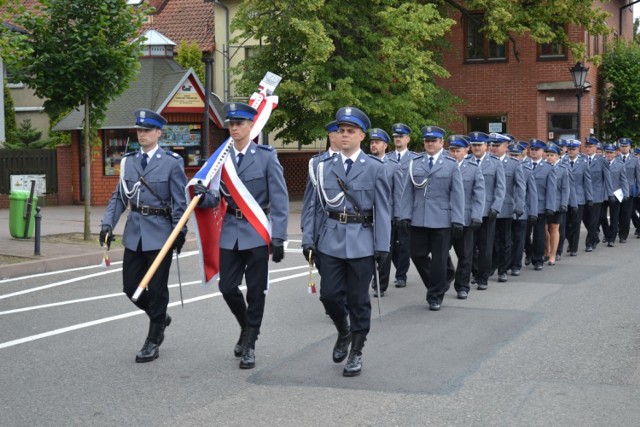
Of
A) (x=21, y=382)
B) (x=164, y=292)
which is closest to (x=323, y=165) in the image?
(x=164, y=292)

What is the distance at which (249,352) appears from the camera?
7.64 metres

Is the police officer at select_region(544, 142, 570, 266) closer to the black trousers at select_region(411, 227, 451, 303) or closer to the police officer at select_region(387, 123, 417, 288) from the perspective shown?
the police officer at select_region(387, 123, 417, 288)

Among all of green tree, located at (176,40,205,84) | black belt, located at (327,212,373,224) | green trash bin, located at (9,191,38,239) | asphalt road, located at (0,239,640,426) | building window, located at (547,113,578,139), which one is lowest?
asphalt road, located at (0,239,640,426)

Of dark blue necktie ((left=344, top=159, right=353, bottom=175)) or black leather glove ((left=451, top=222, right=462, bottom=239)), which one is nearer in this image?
dark blue necktie ((left=344, top=159, right=353, bottom=175))

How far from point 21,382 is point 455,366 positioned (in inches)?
130

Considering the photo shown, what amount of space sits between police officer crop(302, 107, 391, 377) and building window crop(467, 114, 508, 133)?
26.0 meters

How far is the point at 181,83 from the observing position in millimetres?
28922

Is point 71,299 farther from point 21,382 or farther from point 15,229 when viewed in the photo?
point 15,229

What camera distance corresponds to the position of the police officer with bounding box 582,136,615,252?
1823 centimetres

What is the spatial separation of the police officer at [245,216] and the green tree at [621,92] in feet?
91.0

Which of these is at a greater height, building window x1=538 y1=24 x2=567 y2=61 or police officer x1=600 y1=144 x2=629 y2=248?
building window x1=538 y1=24 x2=567 y2=61

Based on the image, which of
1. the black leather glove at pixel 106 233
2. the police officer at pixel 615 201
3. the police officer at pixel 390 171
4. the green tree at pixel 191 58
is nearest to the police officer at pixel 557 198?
the police officer at pixel 615 201

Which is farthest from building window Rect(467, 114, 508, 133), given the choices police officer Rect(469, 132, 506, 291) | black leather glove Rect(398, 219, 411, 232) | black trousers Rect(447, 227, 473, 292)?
black leather glove Rect(398, 219, 411, 232)

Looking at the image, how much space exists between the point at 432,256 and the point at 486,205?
2107mm
